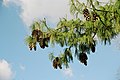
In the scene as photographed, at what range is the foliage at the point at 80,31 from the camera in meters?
5.03

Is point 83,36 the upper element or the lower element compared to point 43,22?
lower

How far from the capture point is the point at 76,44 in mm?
5348

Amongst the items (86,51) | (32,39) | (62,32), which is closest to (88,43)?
(86,51)

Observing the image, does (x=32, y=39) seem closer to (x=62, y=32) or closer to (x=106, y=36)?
(x=62, y=32)

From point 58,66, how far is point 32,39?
0.59 m

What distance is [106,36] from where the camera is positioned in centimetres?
532

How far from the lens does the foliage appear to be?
5.03 metres

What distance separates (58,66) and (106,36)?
0.87 metres

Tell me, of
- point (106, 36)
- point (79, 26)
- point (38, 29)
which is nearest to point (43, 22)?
point (38, 29)

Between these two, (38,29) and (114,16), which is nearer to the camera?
(114,16)

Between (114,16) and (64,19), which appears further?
(64,19)

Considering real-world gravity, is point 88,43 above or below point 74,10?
below

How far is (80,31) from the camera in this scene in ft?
17.6

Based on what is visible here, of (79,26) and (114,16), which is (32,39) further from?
(114,16)
